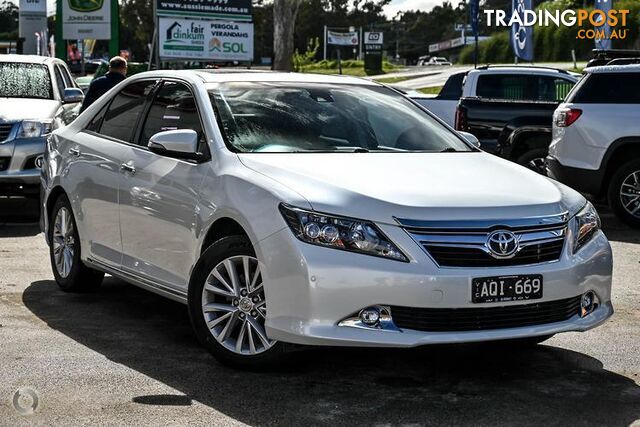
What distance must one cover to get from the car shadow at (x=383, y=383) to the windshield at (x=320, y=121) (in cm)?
119

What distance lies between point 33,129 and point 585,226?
7.89 metres

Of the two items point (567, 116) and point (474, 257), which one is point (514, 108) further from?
point (474, 257)

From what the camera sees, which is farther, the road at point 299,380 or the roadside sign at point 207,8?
the roadside sign at point 207,8

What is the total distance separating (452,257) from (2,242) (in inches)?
258

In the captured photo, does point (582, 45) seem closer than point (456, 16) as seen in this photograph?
Yes

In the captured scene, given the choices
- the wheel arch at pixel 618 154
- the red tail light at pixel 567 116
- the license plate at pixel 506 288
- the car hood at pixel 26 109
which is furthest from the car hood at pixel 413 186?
the car hood at pixel 26 109

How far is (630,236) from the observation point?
12.3m

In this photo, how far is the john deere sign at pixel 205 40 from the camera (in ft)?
118

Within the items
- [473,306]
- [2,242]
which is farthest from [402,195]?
[2,242]

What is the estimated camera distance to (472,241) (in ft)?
18.1

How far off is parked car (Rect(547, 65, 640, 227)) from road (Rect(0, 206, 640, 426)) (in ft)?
17.6

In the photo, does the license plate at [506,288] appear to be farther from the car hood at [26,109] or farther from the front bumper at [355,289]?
the car hood at [26,109]

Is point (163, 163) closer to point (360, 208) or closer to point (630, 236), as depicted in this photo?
point (360, 208)

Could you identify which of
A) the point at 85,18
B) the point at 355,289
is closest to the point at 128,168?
the point at 355,289
